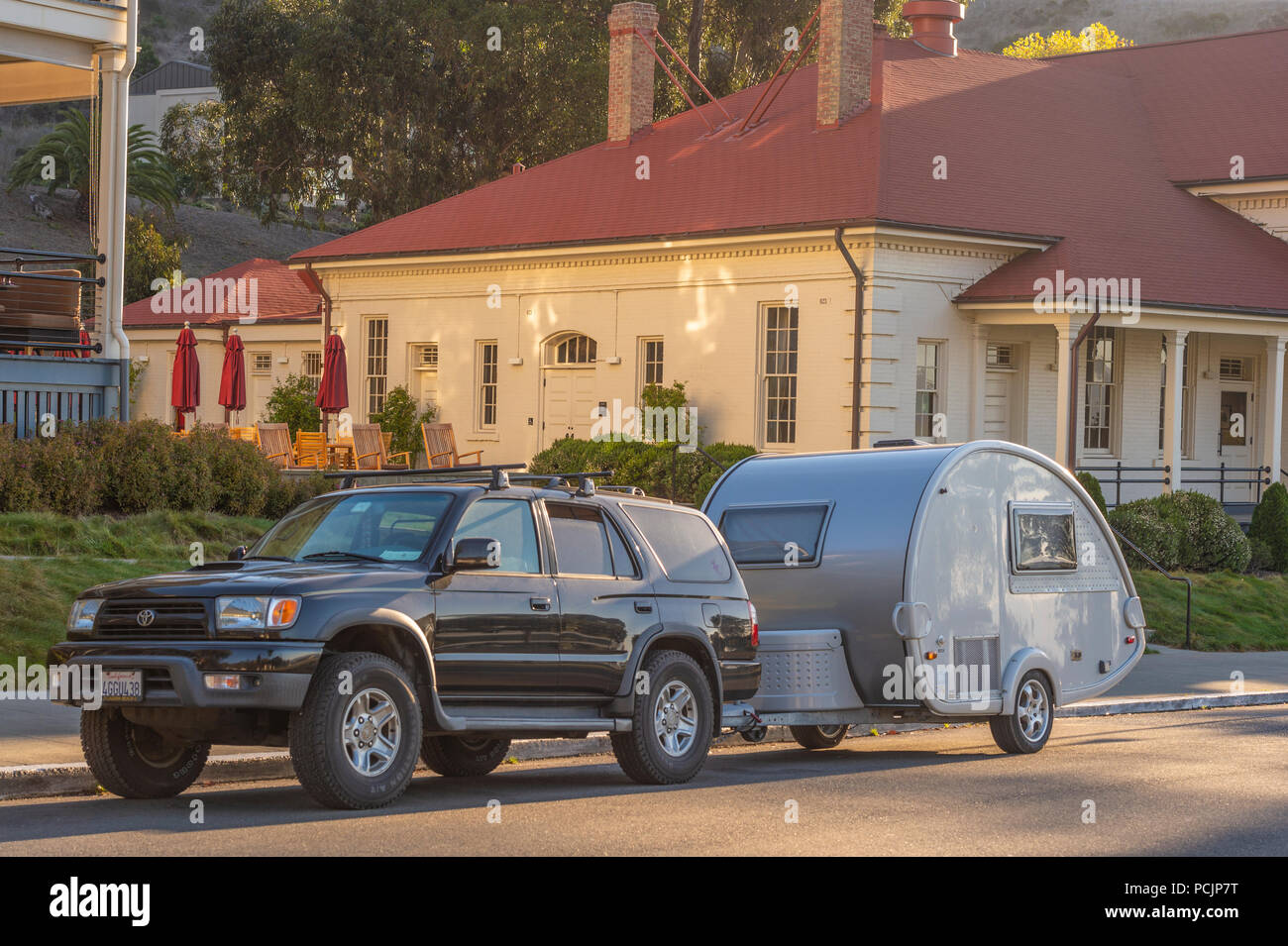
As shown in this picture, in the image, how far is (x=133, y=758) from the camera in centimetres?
1066

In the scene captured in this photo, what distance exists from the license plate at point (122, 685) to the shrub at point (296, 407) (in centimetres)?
2956

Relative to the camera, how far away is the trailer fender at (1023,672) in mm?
14312

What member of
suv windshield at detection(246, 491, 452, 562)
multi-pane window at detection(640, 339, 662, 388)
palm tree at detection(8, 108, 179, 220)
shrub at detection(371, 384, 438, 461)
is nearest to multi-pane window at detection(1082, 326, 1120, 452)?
multi-pane window at detection(640, 339, 662, 388)

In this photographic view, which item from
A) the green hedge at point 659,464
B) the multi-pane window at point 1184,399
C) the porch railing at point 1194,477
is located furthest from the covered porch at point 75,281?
the multi-pane window at point 1184,399

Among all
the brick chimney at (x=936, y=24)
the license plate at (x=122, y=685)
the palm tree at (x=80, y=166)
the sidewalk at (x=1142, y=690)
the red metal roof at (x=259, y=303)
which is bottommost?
the sidewalk at (x=1142, y=690)

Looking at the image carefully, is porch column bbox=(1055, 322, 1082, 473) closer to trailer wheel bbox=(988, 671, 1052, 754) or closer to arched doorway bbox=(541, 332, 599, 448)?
arched doorway bbox=(541, 332, 599, 448)

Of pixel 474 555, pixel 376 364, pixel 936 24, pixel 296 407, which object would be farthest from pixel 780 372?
pixel 474 555

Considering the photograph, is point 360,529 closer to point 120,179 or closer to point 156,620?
point 156,620

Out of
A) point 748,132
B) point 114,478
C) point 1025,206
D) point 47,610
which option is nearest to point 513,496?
point 47,610

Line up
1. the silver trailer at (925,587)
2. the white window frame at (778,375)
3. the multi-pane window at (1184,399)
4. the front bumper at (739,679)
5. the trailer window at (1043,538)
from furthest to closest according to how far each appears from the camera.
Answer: the multi-pane window at (1184,399), the white window frame at (778,375), the trailer window at (1043,538), the silver trailer at (925,587), the front bumper at (739,679)

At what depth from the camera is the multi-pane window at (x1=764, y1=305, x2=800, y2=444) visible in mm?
29938

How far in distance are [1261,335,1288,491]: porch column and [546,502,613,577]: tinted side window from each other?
2246cm

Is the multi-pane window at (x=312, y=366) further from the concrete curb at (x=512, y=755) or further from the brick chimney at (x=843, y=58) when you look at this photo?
the concrete curb at (x=512, y=755)
